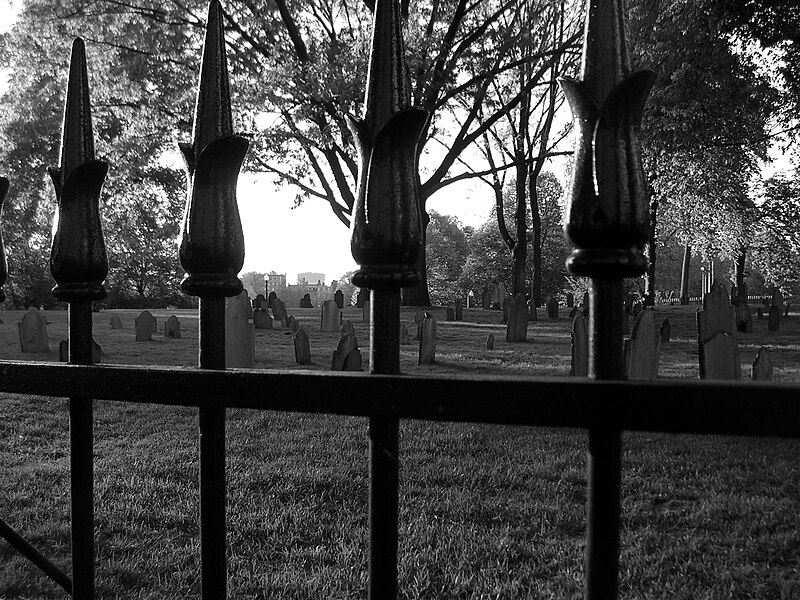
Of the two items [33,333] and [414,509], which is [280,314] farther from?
[414,509]

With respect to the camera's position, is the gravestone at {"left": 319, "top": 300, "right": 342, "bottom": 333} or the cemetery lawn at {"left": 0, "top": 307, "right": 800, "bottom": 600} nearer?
the cemetery lawn at {"left": 0, "top": 307, "right": 800, "bottom": 600}

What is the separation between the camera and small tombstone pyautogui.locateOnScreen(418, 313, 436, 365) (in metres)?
8.73

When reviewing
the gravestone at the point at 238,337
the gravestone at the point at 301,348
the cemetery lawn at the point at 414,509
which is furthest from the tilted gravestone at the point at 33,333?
the gravestone at the point at 301,348

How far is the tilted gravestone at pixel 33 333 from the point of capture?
31.2 feet

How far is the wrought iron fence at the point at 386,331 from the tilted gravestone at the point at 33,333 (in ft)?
30.9

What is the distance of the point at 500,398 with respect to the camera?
96 centimetres

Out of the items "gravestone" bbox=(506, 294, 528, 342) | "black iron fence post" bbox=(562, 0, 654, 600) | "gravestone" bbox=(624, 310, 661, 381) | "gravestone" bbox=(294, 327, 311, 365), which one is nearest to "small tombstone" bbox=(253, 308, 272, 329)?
"gravestone" bbox=(506, 294, 528, 342)

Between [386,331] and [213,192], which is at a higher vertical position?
[213,192]

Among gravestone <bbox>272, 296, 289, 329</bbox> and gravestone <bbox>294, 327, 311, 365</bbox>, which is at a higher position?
gravestone <bbox>272, 296, 289, 329</bbox>

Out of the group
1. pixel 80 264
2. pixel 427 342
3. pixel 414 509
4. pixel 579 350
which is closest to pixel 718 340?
pixel 579 350

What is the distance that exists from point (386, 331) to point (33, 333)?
34.1 feet

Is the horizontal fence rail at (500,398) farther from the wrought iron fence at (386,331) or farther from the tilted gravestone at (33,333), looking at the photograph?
the tilted gravestone at (33,333)

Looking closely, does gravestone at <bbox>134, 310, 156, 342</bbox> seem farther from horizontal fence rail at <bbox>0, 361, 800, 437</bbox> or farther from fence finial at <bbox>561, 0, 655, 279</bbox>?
fence finial at <bbox>561, 0, 655, 279</bbox>

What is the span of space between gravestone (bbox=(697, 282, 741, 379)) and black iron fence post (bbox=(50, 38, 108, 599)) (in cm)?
610
